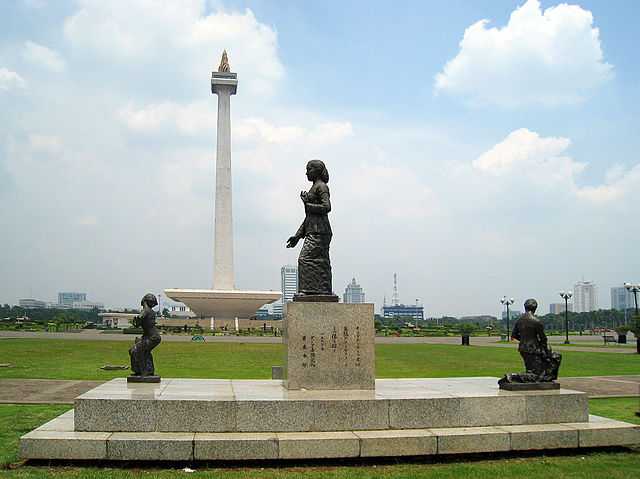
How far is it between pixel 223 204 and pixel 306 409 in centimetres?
4552

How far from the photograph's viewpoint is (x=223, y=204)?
5144 centimetres

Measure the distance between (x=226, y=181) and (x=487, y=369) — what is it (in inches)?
1496

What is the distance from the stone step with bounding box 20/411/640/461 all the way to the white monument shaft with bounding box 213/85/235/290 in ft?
147

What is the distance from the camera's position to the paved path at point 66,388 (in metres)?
10.6

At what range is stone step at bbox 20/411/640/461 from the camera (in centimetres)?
616

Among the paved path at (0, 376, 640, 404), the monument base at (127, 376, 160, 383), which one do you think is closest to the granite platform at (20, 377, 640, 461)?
the monument base at (127, 376, 160, 383)

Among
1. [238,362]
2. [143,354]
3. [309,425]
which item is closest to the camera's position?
[309,425]

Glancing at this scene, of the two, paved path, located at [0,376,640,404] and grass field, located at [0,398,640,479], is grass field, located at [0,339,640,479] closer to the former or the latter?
grass field, located at [0,398,640,479]

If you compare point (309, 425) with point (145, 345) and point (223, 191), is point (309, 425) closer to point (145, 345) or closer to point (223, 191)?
point (145, 345)

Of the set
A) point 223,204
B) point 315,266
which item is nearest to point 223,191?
point 223,204

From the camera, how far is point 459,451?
22.1ft

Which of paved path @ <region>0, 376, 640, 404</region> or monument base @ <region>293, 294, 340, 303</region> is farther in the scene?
paved path @ <region>0, 376, 640, 404</region>

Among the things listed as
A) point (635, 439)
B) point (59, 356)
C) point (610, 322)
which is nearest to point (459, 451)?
point (635, 439)

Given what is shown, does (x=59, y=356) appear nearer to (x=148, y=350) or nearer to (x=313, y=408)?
(x=148, y=350)
